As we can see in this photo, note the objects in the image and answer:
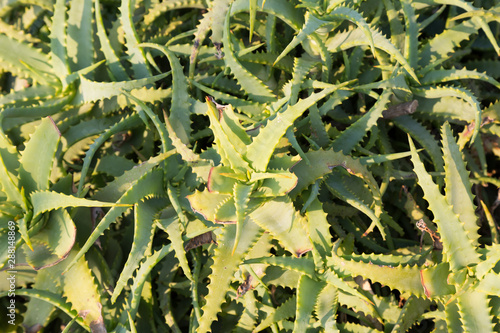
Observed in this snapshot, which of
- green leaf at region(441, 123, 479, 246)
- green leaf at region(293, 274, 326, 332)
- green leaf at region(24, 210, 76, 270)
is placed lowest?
green leaf at region(293, 274, 326, 332)

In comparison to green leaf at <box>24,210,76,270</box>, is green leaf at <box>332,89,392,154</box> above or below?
above

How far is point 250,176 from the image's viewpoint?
0.79m

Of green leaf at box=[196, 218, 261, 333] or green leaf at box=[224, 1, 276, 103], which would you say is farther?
green leaf at box=[224, 1, 276, 103]

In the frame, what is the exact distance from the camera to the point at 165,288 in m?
1.02

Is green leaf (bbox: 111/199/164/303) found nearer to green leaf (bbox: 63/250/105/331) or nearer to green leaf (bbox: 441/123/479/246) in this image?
green leaf (bbox: 63/250/105/331)

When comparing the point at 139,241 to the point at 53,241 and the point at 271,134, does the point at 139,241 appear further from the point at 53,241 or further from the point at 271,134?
the point at 271,134

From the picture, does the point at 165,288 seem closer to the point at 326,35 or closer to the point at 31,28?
the point at 326,35

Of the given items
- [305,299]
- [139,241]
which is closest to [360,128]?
[305,299]

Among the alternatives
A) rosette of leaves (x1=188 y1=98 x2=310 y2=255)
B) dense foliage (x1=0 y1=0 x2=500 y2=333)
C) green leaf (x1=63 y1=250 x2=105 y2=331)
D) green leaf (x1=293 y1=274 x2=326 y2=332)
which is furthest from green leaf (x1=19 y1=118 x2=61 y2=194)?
green leaf (x1=293 y1=274 x2=326 y2=332)

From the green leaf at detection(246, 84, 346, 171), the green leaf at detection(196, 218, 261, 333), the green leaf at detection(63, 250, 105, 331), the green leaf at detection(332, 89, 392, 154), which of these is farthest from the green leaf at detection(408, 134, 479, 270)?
the green leaf at detection(63, 250, 105, 331)

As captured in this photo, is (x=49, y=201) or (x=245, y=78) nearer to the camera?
(x=49, y=201)

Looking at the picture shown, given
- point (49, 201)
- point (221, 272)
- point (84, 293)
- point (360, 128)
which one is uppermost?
point (360, 128)

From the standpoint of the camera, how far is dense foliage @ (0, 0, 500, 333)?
32.8 inches

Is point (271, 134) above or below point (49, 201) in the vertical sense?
above
